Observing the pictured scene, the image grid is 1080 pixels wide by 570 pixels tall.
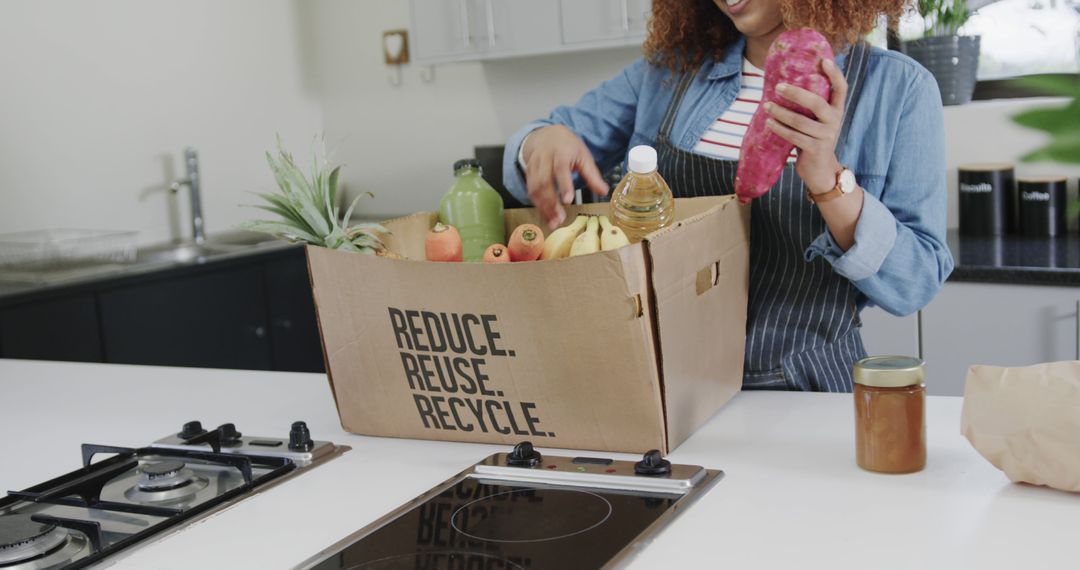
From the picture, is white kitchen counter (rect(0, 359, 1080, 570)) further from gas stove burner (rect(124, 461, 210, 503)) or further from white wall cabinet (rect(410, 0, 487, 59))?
white wall cabinet (rect(410, 0, 487, 59))

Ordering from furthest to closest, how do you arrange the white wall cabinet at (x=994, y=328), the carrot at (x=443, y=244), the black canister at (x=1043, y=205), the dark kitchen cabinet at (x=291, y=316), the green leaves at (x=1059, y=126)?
the dark kitchen cabinet at (x=291, y=316) < the black canister at (x=1043, y=205) < the white wall cabinet at (x=994, y=328) < the carrot at (x=443, y=244) < the green leaves at (x=1059, y=126)

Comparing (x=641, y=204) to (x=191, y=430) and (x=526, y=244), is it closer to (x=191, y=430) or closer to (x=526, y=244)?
(x=526, y=244)

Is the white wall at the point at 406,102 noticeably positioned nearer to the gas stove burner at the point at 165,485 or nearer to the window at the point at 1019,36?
the window at the point at 1019,36

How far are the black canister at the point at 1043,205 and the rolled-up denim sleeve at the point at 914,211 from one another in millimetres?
1525

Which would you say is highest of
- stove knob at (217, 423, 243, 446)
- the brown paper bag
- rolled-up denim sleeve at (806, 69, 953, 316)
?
rolled-up denim sleeve at (806, 69, 953, 316)

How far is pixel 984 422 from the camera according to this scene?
0.96 meters

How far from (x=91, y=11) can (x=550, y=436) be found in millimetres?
2933

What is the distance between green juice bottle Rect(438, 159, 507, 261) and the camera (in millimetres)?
1436

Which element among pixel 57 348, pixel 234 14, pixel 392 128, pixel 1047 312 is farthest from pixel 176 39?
pixel 1047 312

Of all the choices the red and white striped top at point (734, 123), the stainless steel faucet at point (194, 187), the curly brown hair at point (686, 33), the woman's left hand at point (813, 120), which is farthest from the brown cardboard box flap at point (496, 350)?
the stainless steel faucet at point (194, 187)

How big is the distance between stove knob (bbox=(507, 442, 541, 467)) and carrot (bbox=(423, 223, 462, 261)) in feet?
1.04

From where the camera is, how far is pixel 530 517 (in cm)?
97

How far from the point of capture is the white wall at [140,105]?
131 inches

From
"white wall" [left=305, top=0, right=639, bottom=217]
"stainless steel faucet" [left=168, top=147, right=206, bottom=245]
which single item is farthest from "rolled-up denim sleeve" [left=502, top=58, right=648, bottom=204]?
"stainless steel faucet" [left=168, top=147, right=206, bottom=245]
